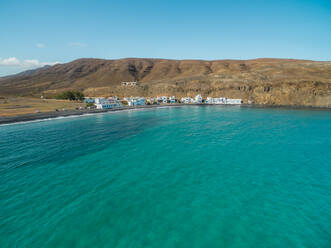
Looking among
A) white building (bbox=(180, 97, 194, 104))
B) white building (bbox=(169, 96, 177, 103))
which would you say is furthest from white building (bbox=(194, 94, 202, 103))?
white building (bbox=(169, 96, 177, 103))

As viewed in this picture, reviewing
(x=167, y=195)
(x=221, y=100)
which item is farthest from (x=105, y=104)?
(x=167, y=195)

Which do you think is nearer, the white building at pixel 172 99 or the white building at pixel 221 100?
the white building at pixel 221 100

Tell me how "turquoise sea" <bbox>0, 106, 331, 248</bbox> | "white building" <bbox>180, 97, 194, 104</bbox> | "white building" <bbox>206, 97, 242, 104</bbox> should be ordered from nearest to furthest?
"turquoise sea" <bbox>0, 106, 331, 248</bbox> < "white building" <bbox>206, 97, 242, 104</bbox> < "white building" <bbox>180, 97, 194, 104</bbox>

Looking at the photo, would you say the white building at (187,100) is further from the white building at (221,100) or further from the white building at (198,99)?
the white building at (221,100)

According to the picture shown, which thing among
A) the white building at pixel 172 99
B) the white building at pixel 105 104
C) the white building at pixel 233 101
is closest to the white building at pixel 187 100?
the white building at pixel 172 99

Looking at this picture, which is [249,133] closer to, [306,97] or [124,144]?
[124,144]

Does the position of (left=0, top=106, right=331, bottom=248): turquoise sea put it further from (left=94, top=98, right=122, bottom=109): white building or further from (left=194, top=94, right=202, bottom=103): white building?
(left=194, top=94, right=202, bottom=103): white building

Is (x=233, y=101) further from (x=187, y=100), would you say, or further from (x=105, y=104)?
(x=105, y=104)

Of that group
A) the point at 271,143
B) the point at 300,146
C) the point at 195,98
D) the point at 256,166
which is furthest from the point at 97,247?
the point at 195,98

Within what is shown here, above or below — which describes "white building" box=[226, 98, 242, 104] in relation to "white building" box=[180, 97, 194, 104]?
below
